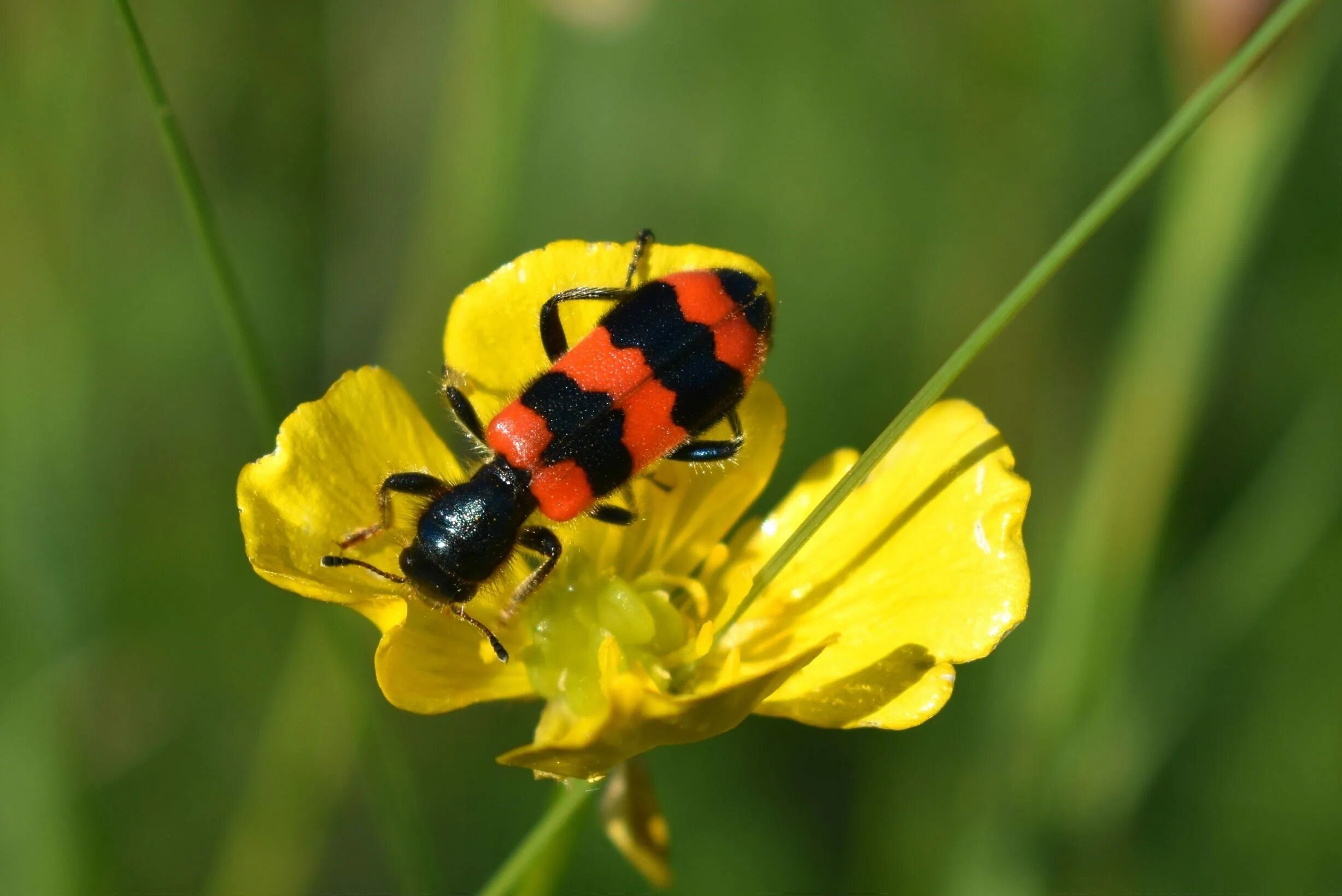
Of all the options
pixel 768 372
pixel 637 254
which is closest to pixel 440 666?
pixel 637 254

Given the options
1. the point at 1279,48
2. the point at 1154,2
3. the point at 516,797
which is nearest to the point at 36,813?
the point at 516,797

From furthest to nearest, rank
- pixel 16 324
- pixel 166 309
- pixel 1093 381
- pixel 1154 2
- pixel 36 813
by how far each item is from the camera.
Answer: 1. pixel 1154 2
2. pixel 1093 381
3. pixel 166 309
4. pixel 16 324
5. pixel 36 813

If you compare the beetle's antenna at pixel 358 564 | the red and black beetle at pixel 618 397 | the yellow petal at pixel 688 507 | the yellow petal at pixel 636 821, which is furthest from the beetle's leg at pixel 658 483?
the yellow petal at pixel 636 821

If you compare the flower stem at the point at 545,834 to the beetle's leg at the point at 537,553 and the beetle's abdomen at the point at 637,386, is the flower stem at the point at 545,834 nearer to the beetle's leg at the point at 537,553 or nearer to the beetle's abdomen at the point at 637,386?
the beetle's leg at the point at 537,553

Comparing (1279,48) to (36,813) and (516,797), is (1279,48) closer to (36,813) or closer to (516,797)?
(516,797)

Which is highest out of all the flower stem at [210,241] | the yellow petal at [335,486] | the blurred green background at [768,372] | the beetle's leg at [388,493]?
the flower stem at [210,241]

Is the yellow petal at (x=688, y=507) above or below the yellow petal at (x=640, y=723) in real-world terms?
below
